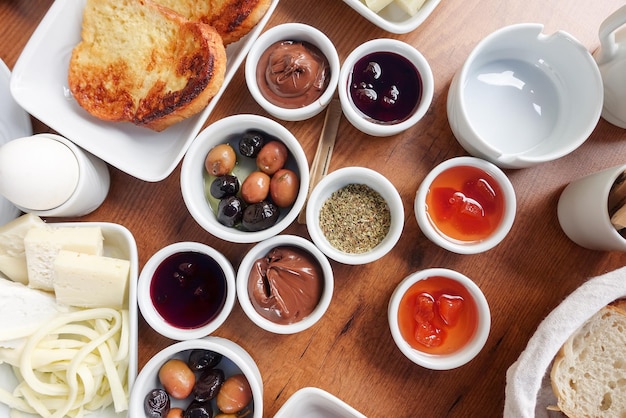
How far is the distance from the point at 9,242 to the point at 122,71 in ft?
1.67

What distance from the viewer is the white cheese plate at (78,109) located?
1.33m

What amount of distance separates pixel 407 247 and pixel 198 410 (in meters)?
0.68

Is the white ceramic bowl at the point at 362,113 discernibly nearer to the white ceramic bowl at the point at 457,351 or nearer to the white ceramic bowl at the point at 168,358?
the white ceramic bowl at the point at 457,351

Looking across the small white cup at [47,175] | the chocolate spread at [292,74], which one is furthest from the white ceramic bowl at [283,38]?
the small white cup at [47,175]

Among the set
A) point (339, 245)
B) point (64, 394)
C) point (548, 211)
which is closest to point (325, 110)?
point (339, 245)

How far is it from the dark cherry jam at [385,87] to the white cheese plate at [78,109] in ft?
0.93

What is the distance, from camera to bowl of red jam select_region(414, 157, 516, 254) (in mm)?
1388

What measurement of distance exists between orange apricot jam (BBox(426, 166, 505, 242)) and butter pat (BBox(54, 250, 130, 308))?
794 mm

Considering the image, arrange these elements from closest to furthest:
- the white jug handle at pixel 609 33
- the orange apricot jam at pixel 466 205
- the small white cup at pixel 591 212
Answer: the white jug handle at pixel 609 33
the small white cup at pixel 591 212
the orange apricot jam at pixel 466 205

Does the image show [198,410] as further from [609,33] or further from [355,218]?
[609,33]

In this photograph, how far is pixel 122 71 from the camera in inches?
54.6

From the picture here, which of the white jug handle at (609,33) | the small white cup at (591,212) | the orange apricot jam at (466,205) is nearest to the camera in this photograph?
the white jug handle at (609,33)

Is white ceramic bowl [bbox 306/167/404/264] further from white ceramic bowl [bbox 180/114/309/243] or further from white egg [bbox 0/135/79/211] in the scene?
white egg [bbox 0/135/79/211]

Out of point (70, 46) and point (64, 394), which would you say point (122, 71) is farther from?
point (64, 394)
